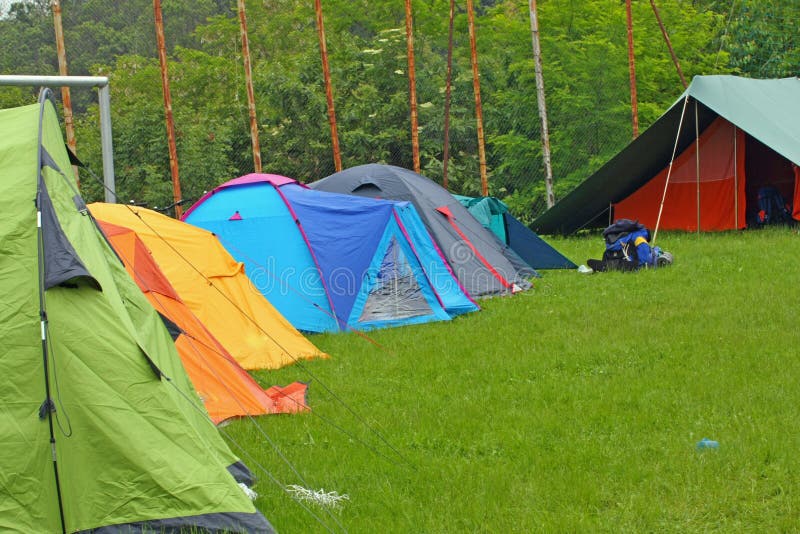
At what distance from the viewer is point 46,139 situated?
186 inches

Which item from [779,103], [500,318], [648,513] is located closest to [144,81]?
[779,103]

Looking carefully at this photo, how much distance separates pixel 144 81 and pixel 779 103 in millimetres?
19153

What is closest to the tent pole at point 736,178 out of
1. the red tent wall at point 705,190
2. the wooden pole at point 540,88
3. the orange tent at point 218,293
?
the red tent wall at point 705,190

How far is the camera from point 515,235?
12828 millimetres

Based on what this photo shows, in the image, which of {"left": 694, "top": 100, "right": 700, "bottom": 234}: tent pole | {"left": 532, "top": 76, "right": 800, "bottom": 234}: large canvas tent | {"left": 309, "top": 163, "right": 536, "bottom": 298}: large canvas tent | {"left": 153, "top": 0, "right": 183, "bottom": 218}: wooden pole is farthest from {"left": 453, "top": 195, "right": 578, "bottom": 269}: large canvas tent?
{"left": 153, "top": 0, "right": 183, "bottom": 218}: wooden pole

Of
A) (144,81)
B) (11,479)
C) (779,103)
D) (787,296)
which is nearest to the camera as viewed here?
(11,479)

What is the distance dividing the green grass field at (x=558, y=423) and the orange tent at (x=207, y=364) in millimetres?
188

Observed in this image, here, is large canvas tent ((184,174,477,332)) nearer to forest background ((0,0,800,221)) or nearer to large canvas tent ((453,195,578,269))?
large canvas tent ((453,195,578,269))

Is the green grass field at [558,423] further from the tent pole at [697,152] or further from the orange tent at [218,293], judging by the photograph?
the tent pole at [697,152]

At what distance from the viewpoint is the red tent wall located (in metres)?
14.2

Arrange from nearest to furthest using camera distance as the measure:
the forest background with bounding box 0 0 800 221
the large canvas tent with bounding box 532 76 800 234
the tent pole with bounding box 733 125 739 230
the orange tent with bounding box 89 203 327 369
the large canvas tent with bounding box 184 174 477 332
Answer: the orange tent with bounding box 89 203 327 369 < the large canvas tent with bounding box 184 174 477 332 < the large canvas tent with bounding box 532 76 800 234 < the tent pole with bounding box 733 125 739 230 < the forest background with bounding box 0 0 800 221

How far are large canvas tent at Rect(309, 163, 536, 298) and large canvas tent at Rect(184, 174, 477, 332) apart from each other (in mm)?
616

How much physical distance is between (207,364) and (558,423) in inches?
94.3

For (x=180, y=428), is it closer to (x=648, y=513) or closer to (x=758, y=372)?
(x=648, y=513)
